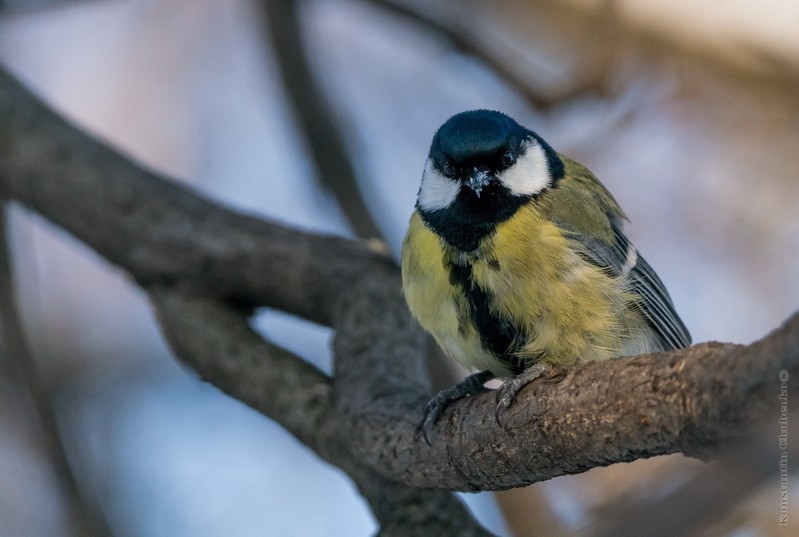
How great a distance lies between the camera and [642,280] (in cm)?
226

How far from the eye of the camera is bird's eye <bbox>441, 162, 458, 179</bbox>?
7.12 feet

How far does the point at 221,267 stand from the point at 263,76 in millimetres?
1843

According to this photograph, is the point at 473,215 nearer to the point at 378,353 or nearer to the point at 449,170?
the point at 449,170

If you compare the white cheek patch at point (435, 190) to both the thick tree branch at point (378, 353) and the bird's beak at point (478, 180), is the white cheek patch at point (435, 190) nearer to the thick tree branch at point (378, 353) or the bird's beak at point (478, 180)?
the bird's beak at point (478, 180)

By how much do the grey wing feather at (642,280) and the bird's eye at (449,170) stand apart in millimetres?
305

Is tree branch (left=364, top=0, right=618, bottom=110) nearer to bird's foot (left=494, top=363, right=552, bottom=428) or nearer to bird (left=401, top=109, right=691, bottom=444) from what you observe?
bird (left=401, top=109, right=691, bottom=444)

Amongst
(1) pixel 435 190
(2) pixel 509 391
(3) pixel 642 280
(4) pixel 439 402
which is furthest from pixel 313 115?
(2) pixel 509 391

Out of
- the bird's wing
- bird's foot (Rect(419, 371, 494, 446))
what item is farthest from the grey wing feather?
bird's foot (Rect(419, 371, 494, 446))

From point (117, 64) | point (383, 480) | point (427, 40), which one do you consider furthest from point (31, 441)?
point (117, 64)

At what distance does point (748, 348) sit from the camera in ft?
→ 3.81

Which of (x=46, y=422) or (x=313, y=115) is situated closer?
(x=46, y=422)

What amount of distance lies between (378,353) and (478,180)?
51cm

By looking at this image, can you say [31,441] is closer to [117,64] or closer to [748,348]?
[117,64]

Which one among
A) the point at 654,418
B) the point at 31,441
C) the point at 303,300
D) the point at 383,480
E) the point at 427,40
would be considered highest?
the point at 427,40
